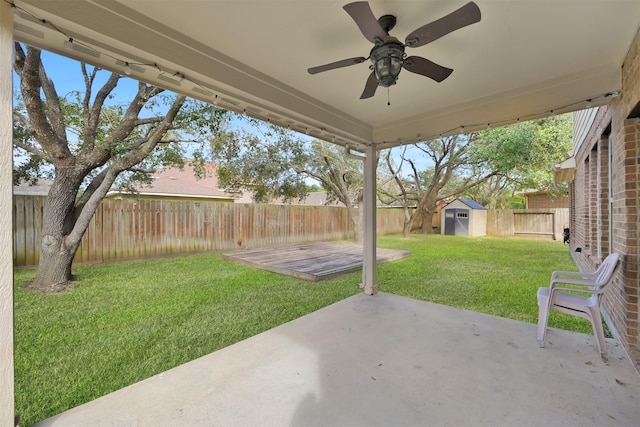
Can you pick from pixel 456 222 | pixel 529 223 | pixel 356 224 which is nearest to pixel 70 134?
pixel 356 224

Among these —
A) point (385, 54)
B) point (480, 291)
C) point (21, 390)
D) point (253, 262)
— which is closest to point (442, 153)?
point (480, 291)

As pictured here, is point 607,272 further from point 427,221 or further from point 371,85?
point 427,221

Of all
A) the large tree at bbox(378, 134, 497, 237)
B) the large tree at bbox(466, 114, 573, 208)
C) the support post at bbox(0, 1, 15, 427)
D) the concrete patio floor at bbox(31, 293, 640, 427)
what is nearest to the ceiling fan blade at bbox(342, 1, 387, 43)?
the support post at bbox(0, 1, 15, 427)

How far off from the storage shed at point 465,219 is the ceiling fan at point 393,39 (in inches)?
444

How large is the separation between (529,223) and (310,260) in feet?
32.0

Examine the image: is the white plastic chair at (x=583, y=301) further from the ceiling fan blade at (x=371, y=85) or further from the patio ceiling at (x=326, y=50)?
the ceiling fan blade at (x=371, y=85)

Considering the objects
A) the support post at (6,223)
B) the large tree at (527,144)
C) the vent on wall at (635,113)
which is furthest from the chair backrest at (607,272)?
the large tree at (527,144)

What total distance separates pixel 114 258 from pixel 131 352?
4.10 metres

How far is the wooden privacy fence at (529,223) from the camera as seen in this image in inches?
398

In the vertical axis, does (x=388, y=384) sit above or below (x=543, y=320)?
below

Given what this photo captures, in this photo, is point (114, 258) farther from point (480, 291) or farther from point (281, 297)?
point (480, 291)

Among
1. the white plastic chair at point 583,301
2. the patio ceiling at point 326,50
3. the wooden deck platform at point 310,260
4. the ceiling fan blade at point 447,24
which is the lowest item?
the wooden deck platform at point 310,260

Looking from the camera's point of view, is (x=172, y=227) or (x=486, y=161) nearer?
(x=172, y=227)

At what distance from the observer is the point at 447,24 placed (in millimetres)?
1473
